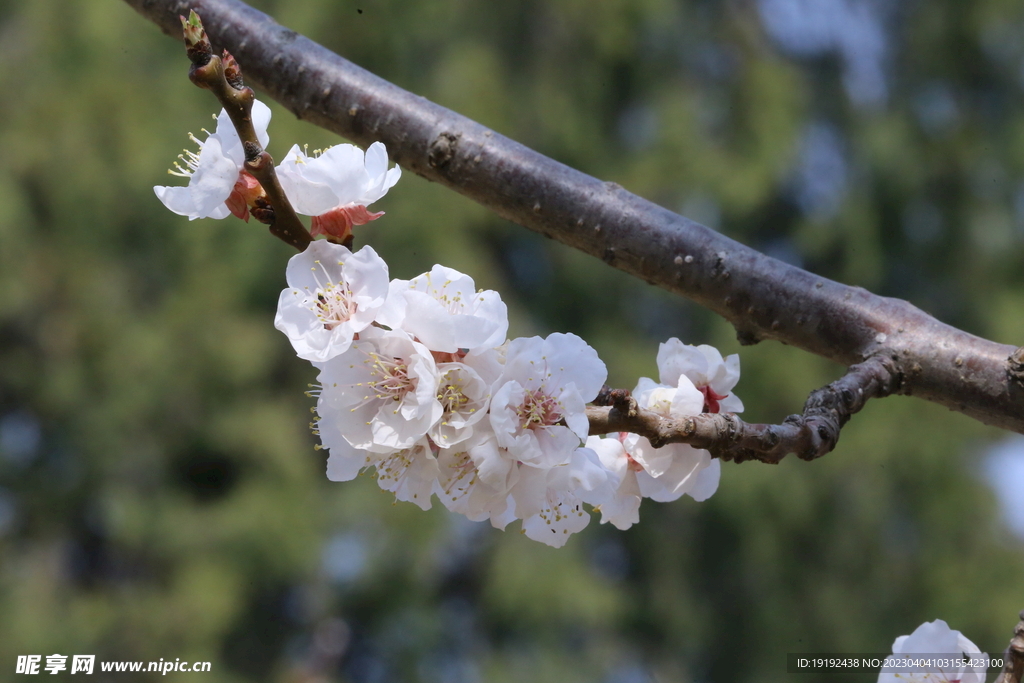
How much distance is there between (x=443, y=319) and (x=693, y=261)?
36 centimetres

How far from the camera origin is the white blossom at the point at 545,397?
23.6 inches

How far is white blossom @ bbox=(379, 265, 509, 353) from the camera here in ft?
1.94

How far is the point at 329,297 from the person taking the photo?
588 millimetres

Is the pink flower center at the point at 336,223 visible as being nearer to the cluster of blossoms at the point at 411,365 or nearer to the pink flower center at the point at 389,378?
the cluster of blossoms at the point at 411,365

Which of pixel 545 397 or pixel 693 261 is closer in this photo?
pixel 545 397

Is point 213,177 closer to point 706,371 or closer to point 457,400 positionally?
point 457,400

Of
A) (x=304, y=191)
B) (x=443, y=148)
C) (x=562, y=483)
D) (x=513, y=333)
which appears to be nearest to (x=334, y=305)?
(x=304, y=191)

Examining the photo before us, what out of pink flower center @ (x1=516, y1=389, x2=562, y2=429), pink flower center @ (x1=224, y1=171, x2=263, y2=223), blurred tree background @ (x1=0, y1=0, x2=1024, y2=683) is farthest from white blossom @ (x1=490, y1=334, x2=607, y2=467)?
blurred tree background @ (x1=0, y1=0, x2=1024, y2=683)

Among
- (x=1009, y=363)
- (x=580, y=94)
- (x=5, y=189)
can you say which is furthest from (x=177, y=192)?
(x=580, y=94)

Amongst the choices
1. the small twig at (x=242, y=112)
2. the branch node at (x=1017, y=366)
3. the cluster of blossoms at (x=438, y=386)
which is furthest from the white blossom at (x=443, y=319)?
the branch node at (x=1017, y=366)

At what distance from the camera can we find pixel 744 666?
468 centimetres

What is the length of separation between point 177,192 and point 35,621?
13.4ft

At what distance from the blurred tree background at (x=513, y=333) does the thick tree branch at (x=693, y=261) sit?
130 inches

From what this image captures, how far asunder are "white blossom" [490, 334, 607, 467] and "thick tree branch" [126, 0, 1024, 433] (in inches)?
10.1
